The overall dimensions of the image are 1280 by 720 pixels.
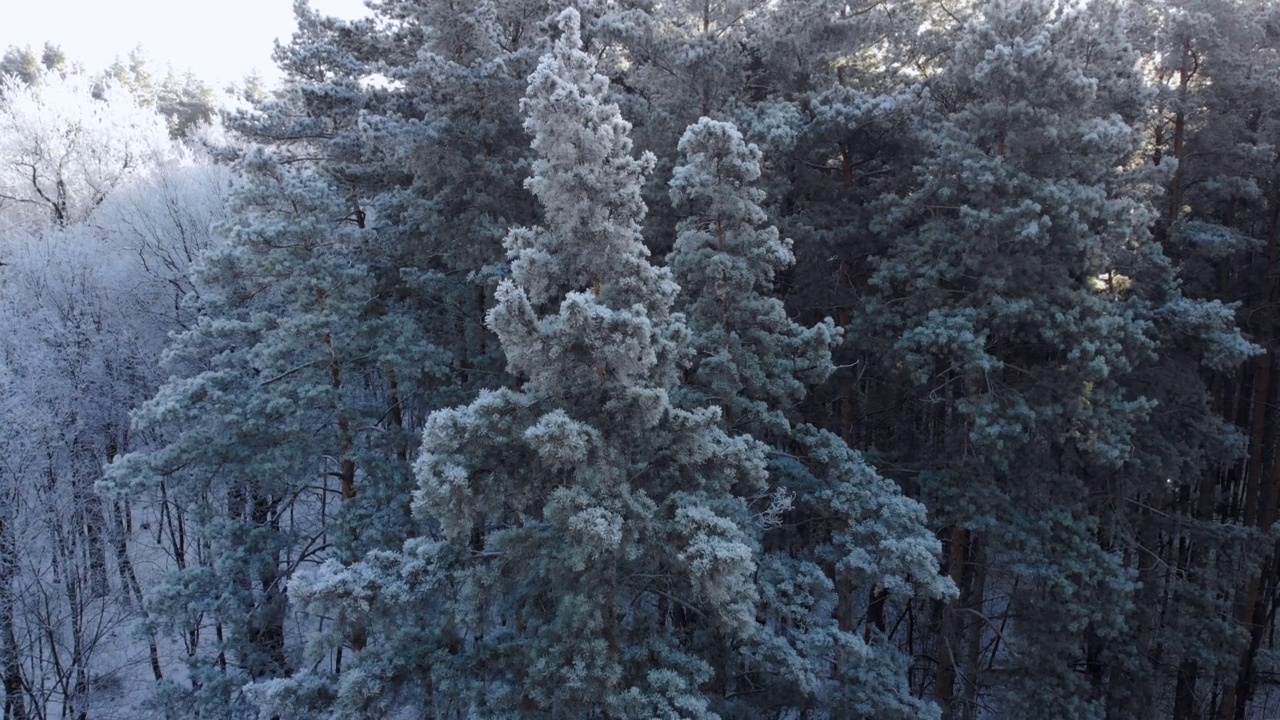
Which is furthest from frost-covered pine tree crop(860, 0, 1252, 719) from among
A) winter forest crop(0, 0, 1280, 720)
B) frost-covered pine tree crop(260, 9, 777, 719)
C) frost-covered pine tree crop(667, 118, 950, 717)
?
frost-covered pine tree crop(260, 9, 777, 719)

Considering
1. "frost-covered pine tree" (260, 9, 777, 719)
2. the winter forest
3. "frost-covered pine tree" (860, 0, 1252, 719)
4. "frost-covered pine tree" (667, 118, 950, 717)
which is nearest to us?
"frost-covered pine tree" (260, 9, 777, 719)

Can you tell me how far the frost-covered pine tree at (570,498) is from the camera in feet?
24.1

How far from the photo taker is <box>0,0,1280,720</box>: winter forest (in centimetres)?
795

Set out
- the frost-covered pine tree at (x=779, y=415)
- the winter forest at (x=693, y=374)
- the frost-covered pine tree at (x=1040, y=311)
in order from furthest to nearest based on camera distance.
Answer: the frost-covered pine tree at (x=1040, y=311) < the frost-covered pine tree at (x=779, y=415) < the winter forest at (x=693, y=374)

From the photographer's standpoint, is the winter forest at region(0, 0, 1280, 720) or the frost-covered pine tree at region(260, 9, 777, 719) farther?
the winter forest at region(0, 0, 1280, 720)

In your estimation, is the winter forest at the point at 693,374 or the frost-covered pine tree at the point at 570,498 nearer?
the frost-covered pine tree at the point at 570,498

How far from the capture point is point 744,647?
29.5ft

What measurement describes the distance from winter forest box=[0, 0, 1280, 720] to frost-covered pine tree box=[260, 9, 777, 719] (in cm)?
5

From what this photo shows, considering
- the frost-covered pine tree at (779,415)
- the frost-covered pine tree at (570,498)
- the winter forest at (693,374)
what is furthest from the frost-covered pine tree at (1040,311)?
the frost-covered pine tree at (570,498)

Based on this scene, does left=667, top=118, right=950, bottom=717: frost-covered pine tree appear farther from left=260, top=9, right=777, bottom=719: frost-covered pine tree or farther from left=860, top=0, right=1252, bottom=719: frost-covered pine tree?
left=860, top=0, right=1252, bottom=719: frost-covered pine tree

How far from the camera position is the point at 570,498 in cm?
739

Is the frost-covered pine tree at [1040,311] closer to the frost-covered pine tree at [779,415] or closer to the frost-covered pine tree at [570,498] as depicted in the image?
the frost-covered pine tree at [779,415]

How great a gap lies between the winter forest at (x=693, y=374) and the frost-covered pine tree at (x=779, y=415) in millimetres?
60

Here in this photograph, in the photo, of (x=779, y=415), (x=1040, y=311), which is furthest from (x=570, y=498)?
(x=1040, y=311)
